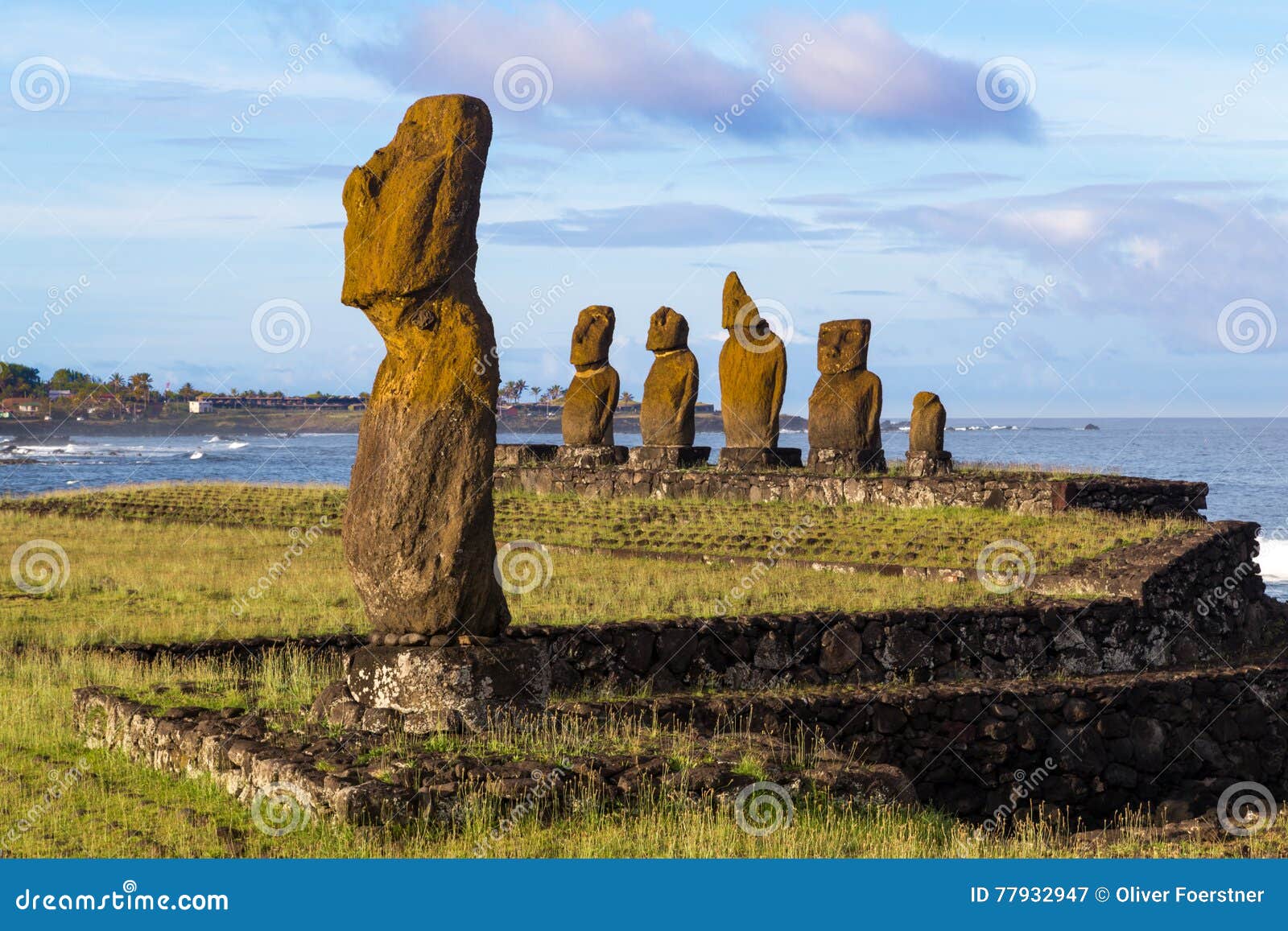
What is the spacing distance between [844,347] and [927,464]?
2.75m

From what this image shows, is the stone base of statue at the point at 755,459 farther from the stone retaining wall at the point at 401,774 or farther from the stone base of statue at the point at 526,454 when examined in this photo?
the stone retaining wall at the point at 401,774

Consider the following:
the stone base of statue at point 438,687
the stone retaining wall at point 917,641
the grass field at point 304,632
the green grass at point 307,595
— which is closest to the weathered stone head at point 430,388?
the stone base of statue at point 438,687

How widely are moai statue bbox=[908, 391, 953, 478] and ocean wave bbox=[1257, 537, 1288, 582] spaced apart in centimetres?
1904

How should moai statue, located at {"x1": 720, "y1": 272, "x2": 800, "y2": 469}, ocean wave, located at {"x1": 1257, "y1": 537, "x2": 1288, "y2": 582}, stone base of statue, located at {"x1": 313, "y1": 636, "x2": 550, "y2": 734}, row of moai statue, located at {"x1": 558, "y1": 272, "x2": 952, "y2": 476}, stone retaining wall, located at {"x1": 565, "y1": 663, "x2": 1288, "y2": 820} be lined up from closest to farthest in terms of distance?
stone base of statue, located at {"x1": 313, "y1": 636, "x2": 550, "y2": 734} < stone retaining wall, located at {"x1": 565, "y1": 663, "x2": 1288, "y2": 820} < row of moai statue, located at {"x1": 558, "y1": 272, "x2": 952, "y2": 476} < moai statue, located at {"x1": 720, "y1": 272, "x2": 800, "y2": 469} < ocean wave, located at {"x1": 1257, "y1": 537, "x2": 1288, "y2": 582}

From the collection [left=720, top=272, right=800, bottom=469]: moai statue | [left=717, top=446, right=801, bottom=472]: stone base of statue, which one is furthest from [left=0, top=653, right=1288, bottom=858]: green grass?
[left=720, top=272, right=800, bottom=469]: moai statue

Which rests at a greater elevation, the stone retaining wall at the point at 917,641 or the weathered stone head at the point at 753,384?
the weathered stone head at the point at 753,384

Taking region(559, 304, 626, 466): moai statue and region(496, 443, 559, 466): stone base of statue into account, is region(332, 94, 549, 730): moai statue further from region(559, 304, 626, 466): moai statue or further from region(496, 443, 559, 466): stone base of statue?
region(496, 443, 559, 466): stone base of statue

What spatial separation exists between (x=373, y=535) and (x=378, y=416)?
0.82 meters

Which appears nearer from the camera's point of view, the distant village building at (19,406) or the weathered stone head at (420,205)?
the weathered stone head at (420,205)

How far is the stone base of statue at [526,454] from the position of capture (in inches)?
1324

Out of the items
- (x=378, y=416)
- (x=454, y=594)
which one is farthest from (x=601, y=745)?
(x=378, y=416)

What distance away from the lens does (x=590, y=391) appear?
32.6 metres

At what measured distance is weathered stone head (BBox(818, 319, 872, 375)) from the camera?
28266mm

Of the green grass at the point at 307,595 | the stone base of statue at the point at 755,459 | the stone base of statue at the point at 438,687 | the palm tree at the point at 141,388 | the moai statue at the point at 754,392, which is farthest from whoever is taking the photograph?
the palm tree at the point at 141,388
